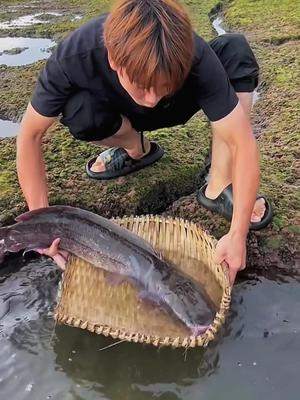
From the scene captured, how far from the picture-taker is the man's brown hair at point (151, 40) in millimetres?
2223

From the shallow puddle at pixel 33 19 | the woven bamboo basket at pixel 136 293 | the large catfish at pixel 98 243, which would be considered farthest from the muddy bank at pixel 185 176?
the shallow puddle at pixel 33 19

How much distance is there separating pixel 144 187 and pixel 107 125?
571 millimetres

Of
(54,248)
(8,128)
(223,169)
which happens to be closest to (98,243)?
(54,248)

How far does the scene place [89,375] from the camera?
265cm

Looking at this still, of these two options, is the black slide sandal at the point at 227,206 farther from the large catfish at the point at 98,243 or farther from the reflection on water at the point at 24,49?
the reflection on water at the point at 24,49

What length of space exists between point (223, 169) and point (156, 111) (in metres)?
0.50

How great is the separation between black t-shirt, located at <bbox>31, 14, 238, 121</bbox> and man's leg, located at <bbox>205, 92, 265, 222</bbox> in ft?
1.33

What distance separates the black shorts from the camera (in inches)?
121

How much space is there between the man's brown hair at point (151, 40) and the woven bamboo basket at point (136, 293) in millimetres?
953

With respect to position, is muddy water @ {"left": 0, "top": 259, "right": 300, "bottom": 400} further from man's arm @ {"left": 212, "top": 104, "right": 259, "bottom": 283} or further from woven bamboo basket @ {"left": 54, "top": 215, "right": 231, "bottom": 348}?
man's arm @ {"left": 212, "top": 104, "right": 259, "bottom": 283}

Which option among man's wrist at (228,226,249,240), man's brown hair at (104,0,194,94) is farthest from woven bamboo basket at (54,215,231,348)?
man's brown hair at (104,0,194,94)

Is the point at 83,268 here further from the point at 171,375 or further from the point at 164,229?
the point at 171,375

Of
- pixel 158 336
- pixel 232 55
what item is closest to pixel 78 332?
pixel 158 336

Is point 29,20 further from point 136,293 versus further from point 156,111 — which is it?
point 136,293
